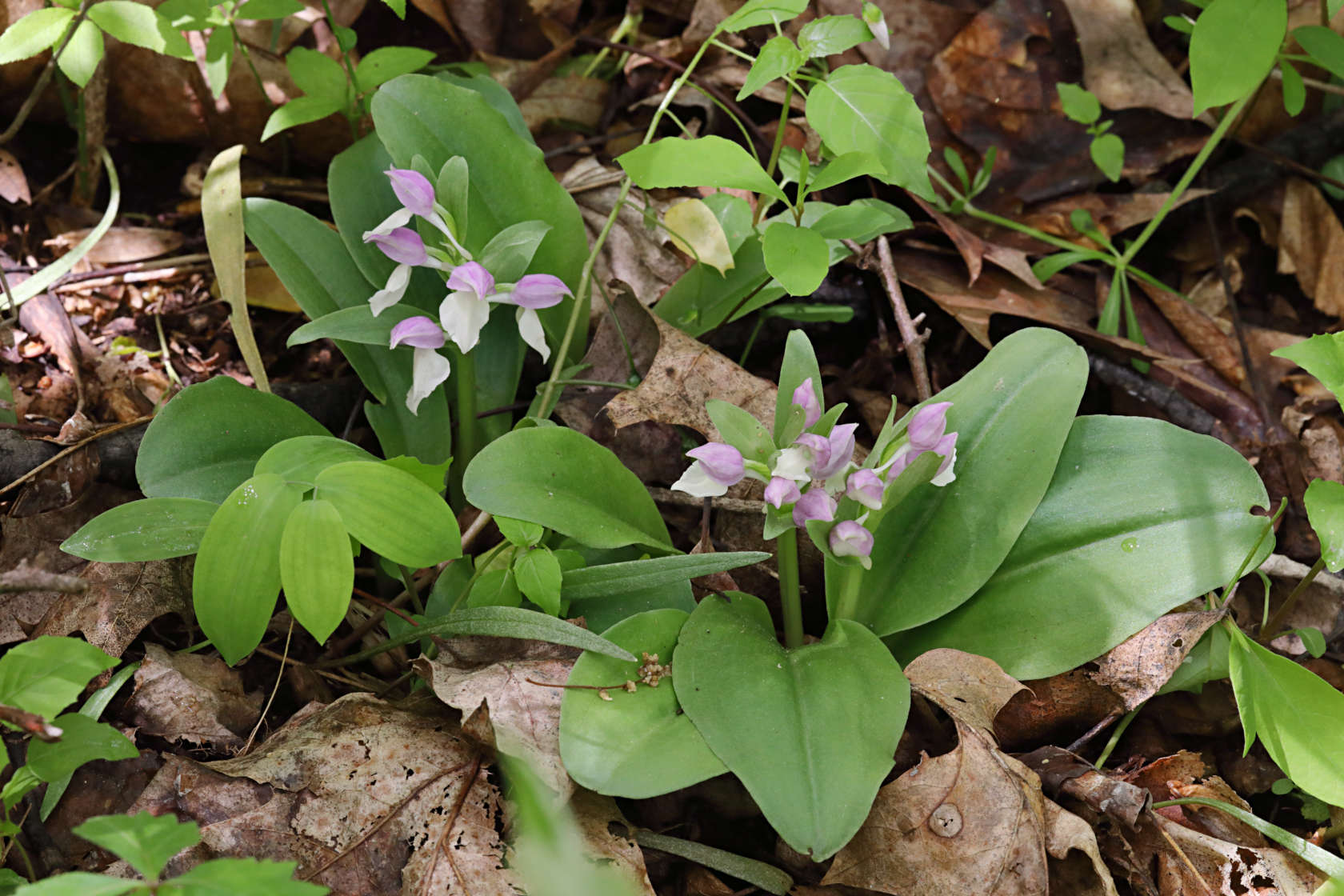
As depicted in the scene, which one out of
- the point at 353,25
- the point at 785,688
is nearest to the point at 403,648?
the point at 785,688

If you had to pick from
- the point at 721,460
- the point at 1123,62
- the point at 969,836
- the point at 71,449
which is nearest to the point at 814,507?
the point at 721,460

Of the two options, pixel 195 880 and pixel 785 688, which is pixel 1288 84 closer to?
pixel 785 688

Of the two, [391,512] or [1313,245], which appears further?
[1313,245]

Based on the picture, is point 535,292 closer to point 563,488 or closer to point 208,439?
point 563,488

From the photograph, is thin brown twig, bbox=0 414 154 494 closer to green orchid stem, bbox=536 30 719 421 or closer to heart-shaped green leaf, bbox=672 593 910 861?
green orchid stem, bbox=536 30 719 421

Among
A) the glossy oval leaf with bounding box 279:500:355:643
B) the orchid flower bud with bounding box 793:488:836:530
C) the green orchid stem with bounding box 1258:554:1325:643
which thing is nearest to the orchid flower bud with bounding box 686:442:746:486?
the orchid flower bud with bounding box 793:488:836:530
